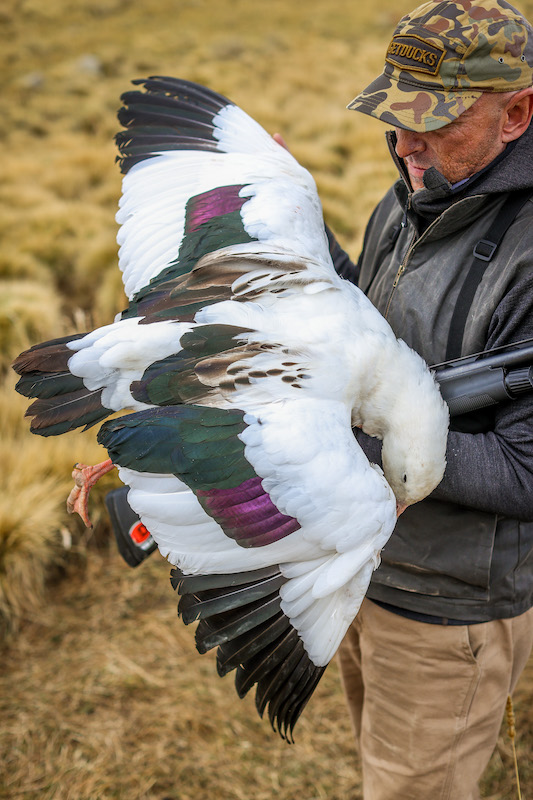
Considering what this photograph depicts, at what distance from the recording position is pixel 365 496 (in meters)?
1.74

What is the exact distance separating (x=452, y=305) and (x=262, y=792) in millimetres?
2429

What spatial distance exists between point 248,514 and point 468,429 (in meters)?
0.75

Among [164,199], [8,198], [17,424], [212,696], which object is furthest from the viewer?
[8,198]

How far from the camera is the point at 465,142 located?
1.83 metres

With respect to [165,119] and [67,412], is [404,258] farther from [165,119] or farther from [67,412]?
[165,119]

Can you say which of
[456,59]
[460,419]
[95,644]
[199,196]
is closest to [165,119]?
[199,196]

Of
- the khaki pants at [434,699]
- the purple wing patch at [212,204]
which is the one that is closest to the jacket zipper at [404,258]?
the purple wing patch at [212,204]

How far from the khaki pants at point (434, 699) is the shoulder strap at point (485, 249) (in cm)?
97

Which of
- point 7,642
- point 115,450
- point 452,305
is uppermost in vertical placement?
point 452,305

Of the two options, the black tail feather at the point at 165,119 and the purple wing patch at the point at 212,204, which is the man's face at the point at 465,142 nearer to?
the purple wing patch at the point at 212,204

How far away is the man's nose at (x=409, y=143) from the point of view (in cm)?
192

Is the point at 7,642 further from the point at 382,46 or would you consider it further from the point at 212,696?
→ the point at 382,46

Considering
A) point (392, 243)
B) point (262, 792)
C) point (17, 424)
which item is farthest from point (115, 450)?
point (17, 424)

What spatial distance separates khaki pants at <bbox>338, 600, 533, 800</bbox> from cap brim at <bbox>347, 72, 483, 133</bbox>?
1463 mm
